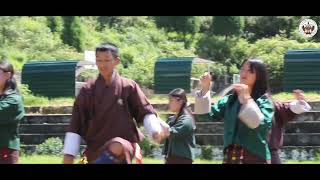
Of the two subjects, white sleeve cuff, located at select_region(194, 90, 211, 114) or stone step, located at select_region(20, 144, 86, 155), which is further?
stone step, located at select_region(20, 144, 86, 155)

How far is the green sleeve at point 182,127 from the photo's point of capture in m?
3.94

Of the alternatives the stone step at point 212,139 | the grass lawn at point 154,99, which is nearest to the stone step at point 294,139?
the stone step at point 212,139

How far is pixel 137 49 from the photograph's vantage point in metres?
4.42

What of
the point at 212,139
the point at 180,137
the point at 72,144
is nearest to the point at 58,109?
the point at 72,144

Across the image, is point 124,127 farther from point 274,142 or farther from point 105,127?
point 274,142

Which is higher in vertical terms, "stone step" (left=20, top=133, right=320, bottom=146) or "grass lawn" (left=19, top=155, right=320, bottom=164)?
"stone step" (left=20, top=133, right=320, bottom=146)

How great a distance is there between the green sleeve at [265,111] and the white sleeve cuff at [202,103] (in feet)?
1.38

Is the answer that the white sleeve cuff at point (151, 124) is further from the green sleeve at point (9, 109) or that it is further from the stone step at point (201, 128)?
the green sleeve at point (9, 109)

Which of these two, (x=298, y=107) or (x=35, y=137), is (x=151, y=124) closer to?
(x=298, y=107)

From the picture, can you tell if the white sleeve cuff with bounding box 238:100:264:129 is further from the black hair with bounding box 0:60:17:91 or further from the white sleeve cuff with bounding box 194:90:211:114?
the black hair with bounding box 0:60:17:91

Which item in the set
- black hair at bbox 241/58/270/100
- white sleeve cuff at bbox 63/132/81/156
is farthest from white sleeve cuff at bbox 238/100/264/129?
white sleeve cuff at bbox 63/132/81/156

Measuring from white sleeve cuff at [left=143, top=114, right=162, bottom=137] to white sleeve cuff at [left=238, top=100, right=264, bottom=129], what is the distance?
0.47 m

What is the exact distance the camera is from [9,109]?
398 cm

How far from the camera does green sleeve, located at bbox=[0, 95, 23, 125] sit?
3.95 metres
